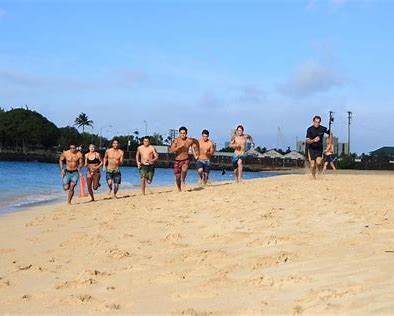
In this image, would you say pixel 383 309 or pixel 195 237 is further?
pixel 195 237

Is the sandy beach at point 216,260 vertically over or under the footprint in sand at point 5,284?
over

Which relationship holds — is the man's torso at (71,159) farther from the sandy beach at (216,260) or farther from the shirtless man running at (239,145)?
Answer: the shirtless man running at (239,145)

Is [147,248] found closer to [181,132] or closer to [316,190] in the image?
[316,190]

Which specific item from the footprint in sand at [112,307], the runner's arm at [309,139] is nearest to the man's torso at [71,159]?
the runner's arm at [309,139]

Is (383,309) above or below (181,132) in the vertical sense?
below

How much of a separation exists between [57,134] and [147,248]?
113 m

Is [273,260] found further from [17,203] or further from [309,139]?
[17,203]

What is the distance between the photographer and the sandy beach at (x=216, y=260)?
4172 mm

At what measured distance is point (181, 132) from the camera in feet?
44.8

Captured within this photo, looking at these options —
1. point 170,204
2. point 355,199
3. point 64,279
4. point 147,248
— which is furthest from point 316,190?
point 64,279

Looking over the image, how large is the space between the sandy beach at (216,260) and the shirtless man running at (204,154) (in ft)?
18.0

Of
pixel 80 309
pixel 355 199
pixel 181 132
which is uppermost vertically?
pixel 181 132

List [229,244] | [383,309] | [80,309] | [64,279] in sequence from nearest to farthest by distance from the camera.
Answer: [383,309] → [80,309] → [64,279] → [229,244]

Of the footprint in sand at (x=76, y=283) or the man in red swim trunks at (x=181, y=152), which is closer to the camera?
the footprint in sand at (x=76, y=283)
